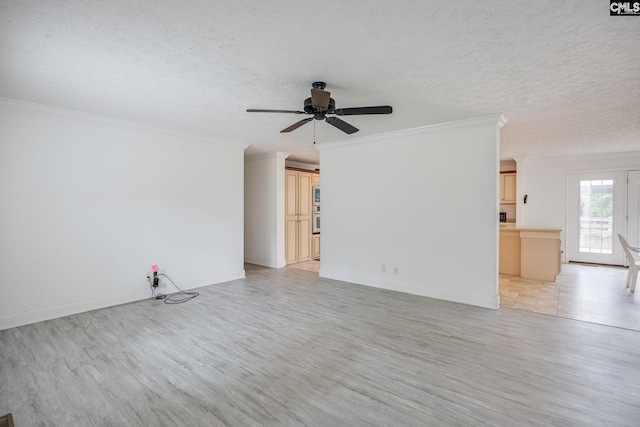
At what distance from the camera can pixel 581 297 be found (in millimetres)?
4371

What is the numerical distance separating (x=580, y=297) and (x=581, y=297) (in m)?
0.01

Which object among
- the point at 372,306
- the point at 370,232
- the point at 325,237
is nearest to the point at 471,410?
the point at 372,306

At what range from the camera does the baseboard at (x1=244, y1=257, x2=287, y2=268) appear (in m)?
6.56

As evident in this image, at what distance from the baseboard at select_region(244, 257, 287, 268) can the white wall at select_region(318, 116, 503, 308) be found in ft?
4.13

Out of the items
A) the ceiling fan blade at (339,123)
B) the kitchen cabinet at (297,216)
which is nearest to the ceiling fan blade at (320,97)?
the ceiling fan blade at (339,123)

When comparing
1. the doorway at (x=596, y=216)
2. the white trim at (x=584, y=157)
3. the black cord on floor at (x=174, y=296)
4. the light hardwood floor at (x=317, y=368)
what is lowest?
the light hardwood floor at (x=317, y=368)

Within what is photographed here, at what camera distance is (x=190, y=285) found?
4887mm

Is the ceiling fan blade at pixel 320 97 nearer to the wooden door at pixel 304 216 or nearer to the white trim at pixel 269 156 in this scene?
the white trim at pixel 269 156

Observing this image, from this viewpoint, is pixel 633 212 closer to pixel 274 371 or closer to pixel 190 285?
pixel 274 371

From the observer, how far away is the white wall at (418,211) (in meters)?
4.02

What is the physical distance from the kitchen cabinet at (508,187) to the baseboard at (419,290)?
4.56m

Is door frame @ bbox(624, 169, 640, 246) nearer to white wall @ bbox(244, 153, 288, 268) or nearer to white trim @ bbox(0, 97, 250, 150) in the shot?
white wall @ bbox(244, 153, 288, 268)

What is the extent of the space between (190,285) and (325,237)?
2.49m
